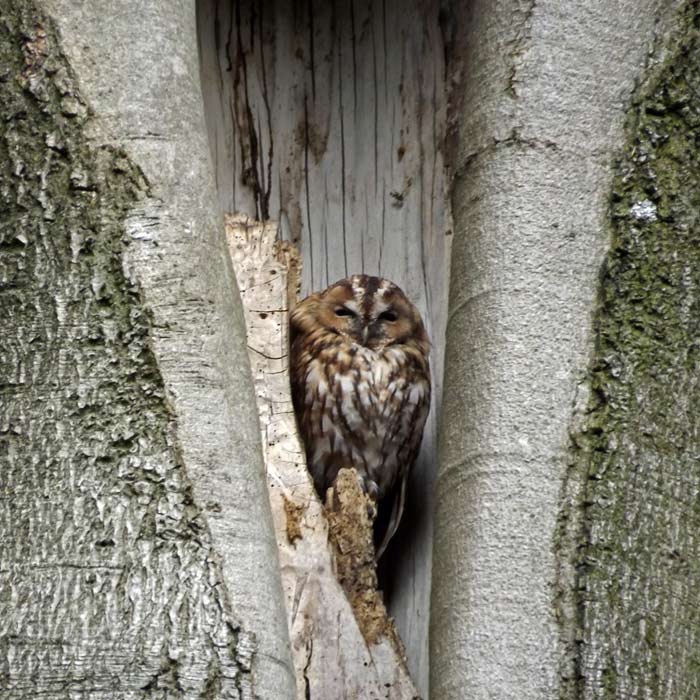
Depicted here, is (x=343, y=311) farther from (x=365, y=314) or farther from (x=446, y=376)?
(x=446, y=376)

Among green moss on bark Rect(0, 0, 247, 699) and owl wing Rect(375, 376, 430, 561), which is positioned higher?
owl wing Rect(375, 376, 430, 561)

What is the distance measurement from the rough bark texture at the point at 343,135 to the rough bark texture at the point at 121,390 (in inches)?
46.8

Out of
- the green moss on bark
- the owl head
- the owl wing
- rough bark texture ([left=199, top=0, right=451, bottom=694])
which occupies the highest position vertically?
rough bark texture ([left=199, top=0, right=451, bottom=694])

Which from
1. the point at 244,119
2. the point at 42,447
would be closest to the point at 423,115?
the point at 244,119

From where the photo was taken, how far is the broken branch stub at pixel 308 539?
2.64 metres

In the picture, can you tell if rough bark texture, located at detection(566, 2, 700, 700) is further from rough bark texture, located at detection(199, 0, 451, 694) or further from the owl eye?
the owl eye

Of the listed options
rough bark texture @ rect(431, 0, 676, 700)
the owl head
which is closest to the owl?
the owl head

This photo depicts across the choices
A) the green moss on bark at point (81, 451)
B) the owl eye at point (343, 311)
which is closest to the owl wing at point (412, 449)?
the owl eye at point (343, 311)

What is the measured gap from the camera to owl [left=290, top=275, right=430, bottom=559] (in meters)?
3.61

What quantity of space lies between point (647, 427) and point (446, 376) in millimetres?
442

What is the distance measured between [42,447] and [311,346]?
5.77 ft

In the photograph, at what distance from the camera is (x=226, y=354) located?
2262 mm

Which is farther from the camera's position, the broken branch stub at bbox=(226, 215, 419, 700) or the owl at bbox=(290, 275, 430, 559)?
the owl at bbox=(290, 275, 430, 559)

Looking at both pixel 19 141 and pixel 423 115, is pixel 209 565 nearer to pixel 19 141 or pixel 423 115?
pixel 19 141
